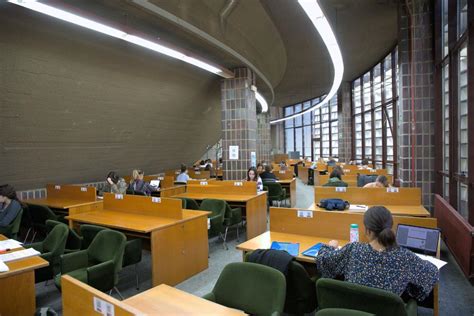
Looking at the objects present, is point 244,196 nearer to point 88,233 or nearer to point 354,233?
point 88,233

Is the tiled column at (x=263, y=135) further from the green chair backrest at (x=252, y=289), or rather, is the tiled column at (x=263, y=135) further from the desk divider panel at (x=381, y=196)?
the green chair backrest at (x=252, y=289)

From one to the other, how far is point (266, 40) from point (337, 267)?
20.5 feet

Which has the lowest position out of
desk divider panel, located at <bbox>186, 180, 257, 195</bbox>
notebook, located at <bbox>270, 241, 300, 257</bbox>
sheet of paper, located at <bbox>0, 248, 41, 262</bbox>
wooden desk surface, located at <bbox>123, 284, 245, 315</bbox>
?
wooden desk surface, located at <bbox>123, 284, 245, 315</bbox>

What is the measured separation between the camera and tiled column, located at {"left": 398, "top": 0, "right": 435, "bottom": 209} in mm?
5617

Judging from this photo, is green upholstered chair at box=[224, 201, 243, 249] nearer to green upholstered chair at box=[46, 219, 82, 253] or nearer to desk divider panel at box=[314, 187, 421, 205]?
desk divider panel at box=[314, 187, 421, 205]

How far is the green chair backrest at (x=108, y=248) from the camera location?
3088mm

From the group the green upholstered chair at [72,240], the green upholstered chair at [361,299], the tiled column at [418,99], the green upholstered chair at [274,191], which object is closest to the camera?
the green upholstered chair at [361,299]

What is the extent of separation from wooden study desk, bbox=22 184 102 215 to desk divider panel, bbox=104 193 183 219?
57 cm

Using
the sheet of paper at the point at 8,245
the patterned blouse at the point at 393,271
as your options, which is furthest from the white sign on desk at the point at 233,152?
the patterned blouse at the point at 393,271

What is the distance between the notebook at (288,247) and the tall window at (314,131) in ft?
43.4

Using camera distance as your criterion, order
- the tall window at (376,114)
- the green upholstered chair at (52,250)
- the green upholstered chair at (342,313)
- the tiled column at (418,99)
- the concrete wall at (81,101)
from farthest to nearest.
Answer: the tall window at (376,114)
the tiled column at (418,99)
the concrete wall at (81,101)
the green upholstered chair at (52,250)
the green upholstered chair at (342,313)

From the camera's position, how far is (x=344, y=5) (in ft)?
20.9

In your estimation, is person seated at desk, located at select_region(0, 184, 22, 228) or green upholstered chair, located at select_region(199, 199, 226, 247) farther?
green upholstered chair, located at select_region(199, 199, 226, 247)

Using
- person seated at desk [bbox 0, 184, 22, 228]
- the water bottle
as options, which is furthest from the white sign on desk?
the water bottle
